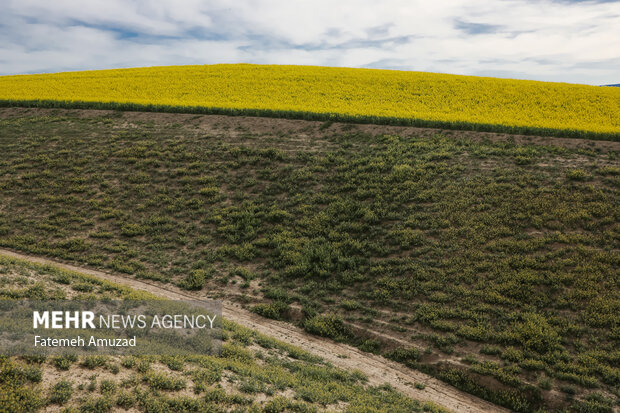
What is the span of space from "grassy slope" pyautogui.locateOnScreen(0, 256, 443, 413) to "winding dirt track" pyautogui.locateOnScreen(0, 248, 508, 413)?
0.60 metres

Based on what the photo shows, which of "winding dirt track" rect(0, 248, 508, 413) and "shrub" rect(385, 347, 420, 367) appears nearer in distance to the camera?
"winding dirt track" rect(0, 248, 508, 413)

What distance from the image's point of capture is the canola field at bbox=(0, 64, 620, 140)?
2444 centimetres

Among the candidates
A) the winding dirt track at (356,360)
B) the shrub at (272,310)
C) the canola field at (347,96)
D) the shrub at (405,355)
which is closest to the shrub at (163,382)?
the winding dirt track at (356,360)

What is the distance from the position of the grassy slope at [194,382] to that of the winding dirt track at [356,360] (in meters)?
0.60

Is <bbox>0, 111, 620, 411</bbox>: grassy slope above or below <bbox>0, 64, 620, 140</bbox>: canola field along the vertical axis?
below

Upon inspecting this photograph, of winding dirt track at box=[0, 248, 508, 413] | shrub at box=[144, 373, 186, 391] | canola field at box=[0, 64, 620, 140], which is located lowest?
winding dirt track at box=[0, 248, 508, 413]

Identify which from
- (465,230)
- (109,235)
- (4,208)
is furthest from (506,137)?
(4,208)

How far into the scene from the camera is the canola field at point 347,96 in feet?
80.2

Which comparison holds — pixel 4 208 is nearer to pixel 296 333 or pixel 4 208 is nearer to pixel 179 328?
pixel 179 328

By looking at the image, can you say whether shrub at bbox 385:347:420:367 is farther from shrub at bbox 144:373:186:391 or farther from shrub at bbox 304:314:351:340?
shrub at bbox 144:373:186:391

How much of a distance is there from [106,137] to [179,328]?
868 inches

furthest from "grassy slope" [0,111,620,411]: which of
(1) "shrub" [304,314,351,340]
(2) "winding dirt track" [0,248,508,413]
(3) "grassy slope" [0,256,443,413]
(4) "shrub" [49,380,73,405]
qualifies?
(4) "shrub" [49,380,73,405]

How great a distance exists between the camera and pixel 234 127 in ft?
88.2

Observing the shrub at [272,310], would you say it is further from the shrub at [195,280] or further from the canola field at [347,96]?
the canola field at [347,96]
